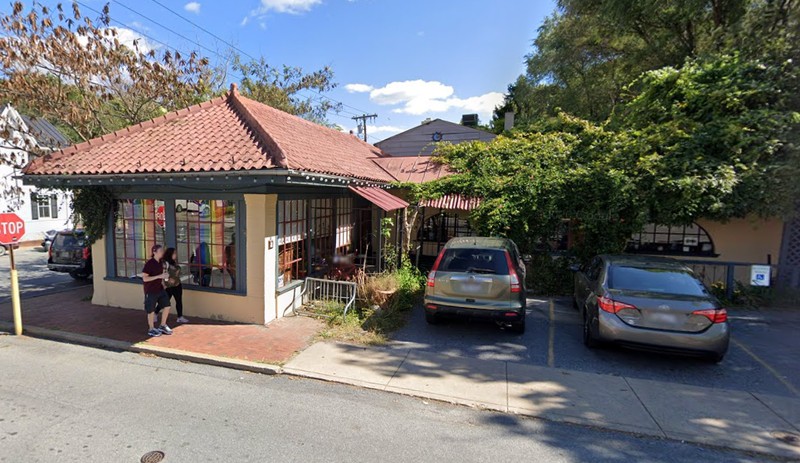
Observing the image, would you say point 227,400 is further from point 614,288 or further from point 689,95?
point 689,95

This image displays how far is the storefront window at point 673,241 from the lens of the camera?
10839mm

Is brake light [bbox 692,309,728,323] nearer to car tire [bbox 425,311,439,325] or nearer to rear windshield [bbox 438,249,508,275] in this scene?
rear windshield [bbox 438,249,508,275]

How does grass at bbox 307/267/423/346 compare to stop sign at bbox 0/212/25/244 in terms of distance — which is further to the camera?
grass at bbox 307/267/423/346

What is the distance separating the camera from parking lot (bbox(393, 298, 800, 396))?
544cm

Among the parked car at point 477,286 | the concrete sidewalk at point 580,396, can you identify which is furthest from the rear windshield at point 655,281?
the parked car at point 477,286

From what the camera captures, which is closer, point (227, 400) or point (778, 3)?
point (227, 400)

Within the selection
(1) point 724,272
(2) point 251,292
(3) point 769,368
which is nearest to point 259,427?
(2) point 251,292

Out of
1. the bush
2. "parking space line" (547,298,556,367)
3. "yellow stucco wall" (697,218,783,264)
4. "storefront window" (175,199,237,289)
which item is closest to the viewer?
"parking space line" (547,298,556,367)

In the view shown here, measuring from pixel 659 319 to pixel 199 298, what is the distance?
799 cm

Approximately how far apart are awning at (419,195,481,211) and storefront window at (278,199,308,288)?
3.91m

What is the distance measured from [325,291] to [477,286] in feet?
12.0

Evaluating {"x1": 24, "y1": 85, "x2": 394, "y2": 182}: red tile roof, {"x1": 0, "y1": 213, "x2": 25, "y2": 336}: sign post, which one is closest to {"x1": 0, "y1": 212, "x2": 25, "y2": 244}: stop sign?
{"x1": 0, "y1": 213, "x2": 25, "y2": 336}: sign post

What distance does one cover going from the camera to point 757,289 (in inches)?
366

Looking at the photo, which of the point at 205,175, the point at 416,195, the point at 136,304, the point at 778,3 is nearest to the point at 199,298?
the point at 136,304
